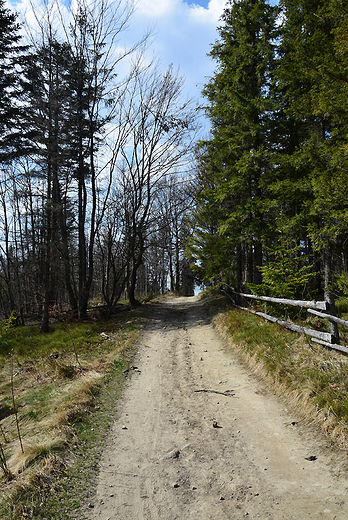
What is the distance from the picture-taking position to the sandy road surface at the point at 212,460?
9.59ft

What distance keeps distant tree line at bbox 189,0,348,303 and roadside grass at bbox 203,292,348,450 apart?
5.23ft

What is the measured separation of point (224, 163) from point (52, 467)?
569 inches

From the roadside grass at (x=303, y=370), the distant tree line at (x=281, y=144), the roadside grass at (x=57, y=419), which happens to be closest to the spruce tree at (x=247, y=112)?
the distant tree line at (x=281, y=144)

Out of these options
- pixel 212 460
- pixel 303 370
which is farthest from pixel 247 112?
pixel 212 460

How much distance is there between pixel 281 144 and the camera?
1440cm

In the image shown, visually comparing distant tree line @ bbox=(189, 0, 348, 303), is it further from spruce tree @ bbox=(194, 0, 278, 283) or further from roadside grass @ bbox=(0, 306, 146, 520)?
roadside grass @ bbox=(0, 306, 146, 520)

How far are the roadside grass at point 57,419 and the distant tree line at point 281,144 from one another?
5.29 meters

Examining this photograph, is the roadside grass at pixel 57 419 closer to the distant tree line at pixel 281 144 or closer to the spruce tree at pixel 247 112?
the distant tree line at pixel 281 144

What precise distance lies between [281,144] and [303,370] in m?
12.2

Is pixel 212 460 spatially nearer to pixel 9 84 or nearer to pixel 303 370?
pixel 303 370

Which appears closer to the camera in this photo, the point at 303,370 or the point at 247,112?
the point at 303,370

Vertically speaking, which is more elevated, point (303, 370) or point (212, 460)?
point (303, 370)

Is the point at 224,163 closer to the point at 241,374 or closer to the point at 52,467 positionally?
the point at 241,374

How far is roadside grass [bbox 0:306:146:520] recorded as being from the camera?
3033 mm
